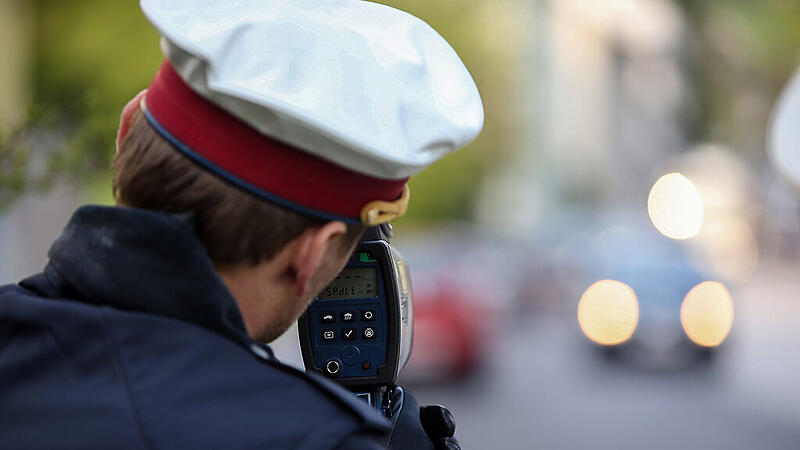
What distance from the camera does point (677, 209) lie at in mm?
40969

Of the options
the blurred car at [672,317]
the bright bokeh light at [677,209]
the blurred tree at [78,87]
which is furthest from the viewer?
the bright bokeh light at [677,209]

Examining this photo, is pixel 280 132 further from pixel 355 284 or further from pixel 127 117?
pixel 355 284

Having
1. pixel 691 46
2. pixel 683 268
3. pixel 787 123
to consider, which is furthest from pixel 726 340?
pixel 691 46

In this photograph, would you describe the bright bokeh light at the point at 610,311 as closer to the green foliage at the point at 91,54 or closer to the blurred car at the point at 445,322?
the blurred car at the point at 445,322

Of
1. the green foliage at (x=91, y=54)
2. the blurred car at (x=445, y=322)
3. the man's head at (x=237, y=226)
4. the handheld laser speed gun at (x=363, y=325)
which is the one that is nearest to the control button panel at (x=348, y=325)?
the handheld laser speed gun at (x=363, y=325)

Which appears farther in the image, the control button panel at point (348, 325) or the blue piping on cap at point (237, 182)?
the control button panel at point (348, 325)

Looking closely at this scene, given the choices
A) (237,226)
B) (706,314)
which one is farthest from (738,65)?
(237,226)

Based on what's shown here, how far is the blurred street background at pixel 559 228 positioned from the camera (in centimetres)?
570

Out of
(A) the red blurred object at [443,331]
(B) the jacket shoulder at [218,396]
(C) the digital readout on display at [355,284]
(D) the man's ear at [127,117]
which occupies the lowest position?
(A) the red blurred object at [443,331]

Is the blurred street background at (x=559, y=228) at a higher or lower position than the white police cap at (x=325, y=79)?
lower

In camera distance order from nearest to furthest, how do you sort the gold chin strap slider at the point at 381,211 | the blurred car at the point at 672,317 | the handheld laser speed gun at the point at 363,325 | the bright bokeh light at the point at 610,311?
1. the gold chin strap slider at the point at 381,211
2. the handheld laser speed gun at the point at 363,325
3. the blurred car at the point at 672,317
4. the bright bokeh light at the point at 610,311

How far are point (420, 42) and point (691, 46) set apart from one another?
47.8 meters

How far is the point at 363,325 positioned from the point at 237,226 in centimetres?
56

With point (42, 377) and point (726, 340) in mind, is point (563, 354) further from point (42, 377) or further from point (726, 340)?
point (42, 377)
